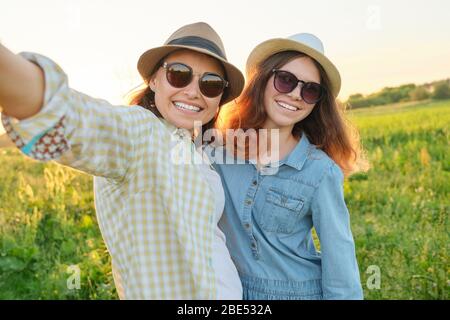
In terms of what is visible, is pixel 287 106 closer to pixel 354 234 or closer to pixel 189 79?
pixel 189 79

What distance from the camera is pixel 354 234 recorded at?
4.61 m

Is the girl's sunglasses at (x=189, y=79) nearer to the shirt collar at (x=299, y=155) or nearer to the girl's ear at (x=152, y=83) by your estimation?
the girl's ear at (x=152, y=83)

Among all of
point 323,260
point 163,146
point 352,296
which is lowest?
point 352,296

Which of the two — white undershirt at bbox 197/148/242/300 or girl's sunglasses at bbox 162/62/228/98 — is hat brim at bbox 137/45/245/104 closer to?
girl's sunglasses at bbox 162/62/228/98

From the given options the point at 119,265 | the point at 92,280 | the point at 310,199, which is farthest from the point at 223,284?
the point at 92,280

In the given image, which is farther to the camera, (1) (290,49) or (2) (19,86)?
(1) (290,49)

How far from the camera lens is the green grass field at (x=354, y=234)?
12.1ft

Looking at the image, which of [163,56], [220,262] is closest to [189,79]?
[163,56]

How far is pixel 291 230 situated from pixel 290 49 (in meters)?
0.75

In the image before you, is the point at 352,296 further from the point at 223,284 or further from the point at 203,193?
the point at 203,193

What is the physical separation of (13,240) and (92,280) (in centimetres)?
90

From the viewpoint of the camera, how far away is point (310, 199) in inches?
88.0
